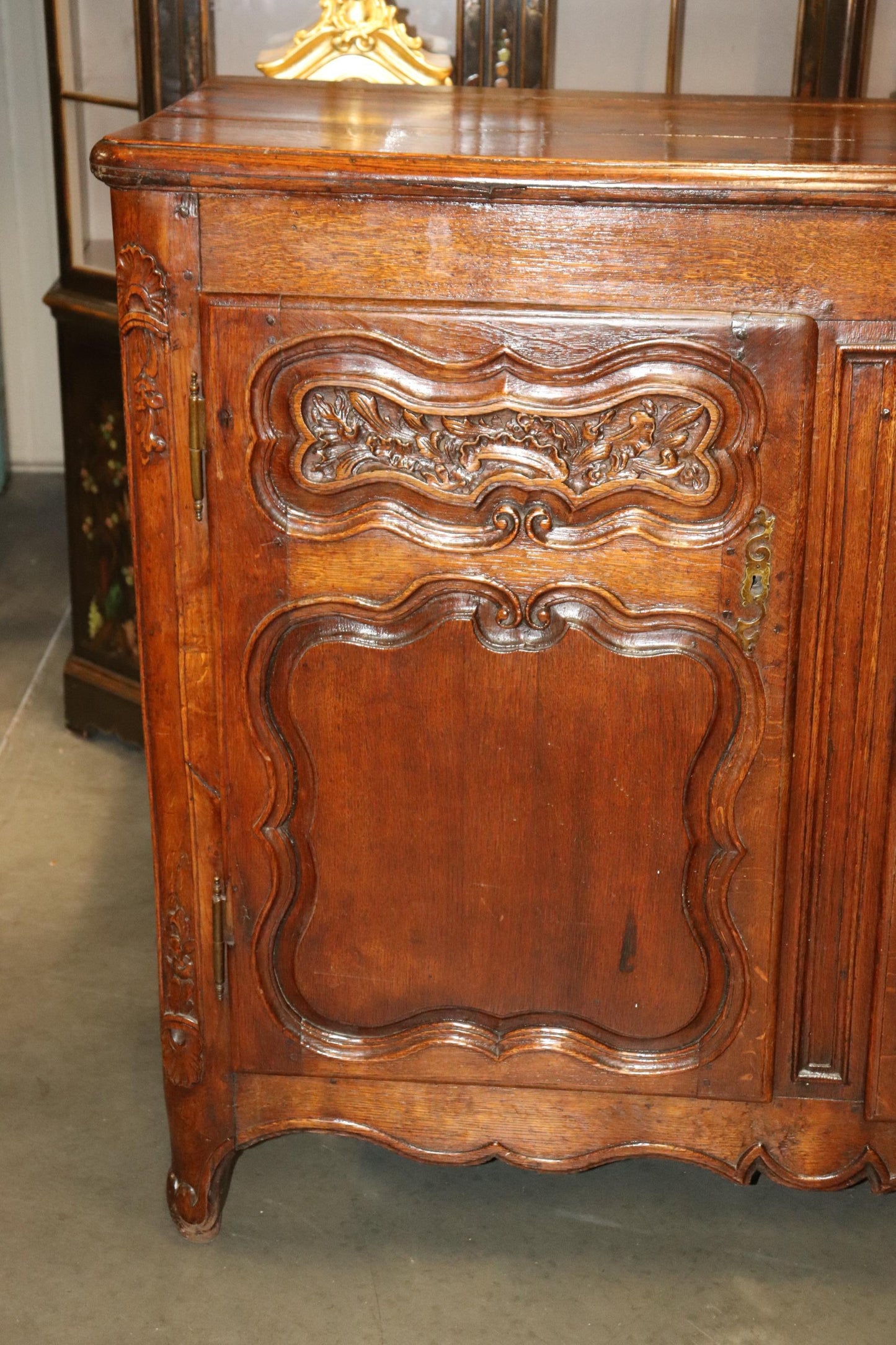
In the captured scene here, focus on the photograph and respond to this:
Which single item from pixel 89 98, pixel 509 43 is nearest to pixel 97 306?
pixel 89 98

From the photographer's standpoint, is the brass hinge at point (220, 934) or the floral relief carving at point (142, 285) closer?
the floral relief carving at point (142, 285)

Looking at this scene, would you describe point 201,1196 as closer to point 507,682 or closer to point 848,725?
point 507,682

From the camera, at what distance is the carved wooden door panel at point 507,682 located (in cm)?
144

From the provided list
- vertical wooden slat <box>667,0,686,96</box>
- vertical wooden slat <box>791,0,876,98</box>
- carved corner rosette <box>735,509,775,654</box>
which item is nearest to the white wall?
vertical wooden slat <box>667,0,686,96</box>

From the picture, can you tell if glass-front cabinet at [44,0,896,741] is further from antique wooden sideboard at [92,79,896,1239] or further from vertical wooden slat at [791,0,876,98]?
antique wooden sideboard at [92,79,896,1239]

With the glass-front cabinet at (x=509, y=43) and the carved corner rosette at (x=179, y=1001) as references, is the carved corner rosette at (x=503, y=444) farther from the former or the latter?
the glass-front cabinet at (x=509, y=43)

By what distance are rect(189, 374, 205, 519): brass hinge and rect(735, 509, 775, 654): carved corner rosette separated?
53 centimetres

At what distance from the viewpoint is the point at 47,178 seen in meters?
4.25

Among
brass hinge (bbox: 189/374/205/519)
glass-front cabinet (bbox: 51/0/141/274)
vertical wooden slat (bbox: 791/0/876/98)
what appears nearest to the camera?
brass hinge (bbox: 189/374/205/519)

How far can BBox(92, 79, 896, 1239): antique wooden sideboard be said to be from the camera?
1.41 meters

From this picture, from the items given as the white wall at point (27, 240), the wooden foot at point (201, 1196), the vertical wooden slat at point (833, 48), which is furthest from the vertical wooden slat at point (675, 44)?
the white wall at point (27, 240)

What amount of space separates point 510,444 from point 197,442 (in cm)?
30

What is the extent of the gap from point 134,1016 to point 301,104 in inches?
51.6

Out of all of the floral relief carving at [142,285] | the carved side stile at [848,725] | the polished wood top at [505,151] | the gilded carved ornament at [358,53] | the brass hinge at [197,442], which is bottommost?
the carved side stile at [848,725]
